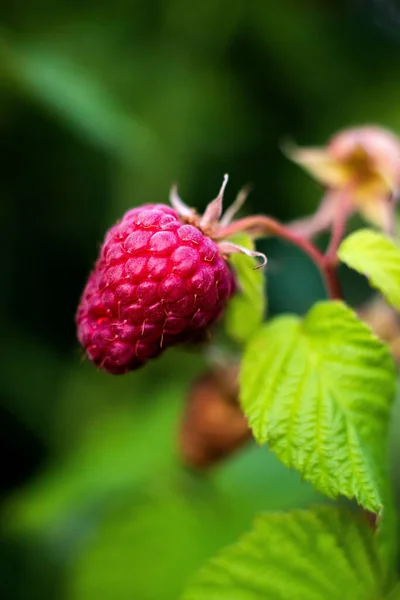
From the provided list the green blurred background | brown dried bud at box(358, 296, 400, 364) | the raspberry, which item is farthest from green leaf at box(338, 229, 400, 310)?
the green blurred background

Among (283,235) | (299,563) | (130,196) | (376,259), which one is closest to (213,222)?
(283,235)

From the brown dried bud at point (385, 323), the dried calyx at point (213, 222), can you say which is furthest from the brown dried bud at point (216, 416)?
the dried calyx at point (213, 222)

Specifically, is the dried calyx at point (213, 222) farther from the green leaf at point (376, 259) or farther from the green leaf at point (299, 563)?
the green leaf at point (299, 563)

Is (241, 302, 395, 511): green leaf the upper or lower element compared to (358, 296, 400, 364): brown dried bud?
upper

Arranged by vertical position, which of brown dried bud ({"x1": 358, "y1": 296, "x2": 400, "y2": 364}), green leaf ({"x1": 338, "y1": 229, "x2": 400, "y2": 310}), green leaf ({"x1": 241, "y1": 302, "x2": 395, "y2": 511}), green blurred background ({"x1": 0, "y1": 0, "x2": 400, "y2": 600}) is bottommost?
green blurred background ({"x1": 0, "y1": 0, "x2": 400, "y2": 600})

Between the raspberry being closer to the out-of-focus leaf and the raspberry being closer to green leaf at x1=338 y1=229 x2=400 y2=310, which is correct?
green leaf at x1=338 y1=229 x2=400 y2=310

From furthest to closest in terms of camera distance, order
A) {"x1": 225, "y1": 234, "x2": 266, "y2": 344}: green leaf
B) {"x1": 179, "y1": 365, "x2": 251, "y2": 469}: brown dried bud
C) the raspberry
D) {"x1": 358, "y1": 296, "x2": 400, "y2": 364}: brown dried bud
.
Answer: {"x1": 179, "y1": 365, "x2": 251, "y2": 469}: brown dried bud < {"x1": 358, "y1": 296, "x2": 400, "y2": 364}: brown dried bud < {"x1": 225, "y1": 234, "x2": 266, "y2": 344}: green leaf < the raspberry
